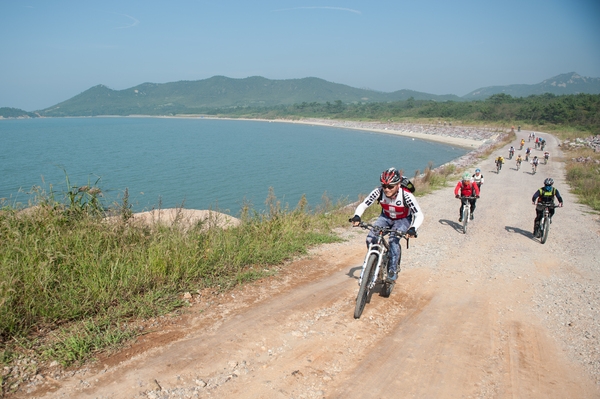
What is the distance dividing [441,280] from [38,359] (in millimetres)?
6121

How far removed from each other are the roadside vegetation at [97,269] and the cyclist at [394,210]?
2.06 meters

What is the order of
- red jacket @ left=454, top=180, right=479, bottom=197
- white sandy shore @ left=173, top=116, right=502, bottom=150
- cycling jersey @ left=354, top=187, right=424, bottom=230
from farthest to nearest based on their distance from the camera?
white sandy shore @ left=173, top=116, right=502, bottom=150 → red jacket @ left=454, top=180, right=479, bottom=197 → cycling jersey @ left=354, top=187, right=424, bottom=230

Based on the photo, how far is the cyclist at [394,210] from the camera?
572 cm

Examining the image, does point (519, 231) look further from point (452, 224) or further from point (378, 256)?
point (378, 256)

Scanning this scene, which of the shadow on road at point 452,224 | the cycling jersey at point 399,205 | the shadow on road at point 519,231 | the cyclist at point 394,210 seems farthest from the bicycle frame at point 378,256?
the shadow on road at point 519,231

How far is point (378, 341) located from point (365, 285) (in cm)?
77

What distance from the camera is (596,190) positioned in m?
18.5

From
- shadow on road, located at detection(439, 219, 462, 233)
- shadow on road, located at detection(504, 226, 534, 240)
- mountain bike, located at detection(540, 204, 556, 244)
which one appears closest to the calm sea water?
shadow on road, located at detection(439, 219, 462, 233)

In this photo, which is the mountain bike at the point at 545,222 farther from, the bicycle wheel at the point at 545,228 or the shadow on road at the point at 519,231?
the shadow on road at the point at 519,231

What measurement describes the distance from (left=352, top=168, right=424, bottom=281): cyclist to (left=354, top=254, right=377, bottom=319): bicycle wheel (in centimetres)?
35

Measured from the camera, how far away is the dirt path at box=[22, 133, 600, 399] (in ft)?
12.6

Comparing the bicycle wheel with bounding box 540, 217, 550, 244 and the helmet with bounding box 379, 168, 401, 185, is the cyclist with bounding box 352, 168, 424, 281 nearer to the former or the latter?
the helmet with bounding box 379, 168, 401, 185

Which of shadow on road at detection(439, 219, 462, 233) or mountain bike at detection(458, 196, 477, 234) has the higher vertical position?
mountain bike at detection(458, 196, 477, 234)

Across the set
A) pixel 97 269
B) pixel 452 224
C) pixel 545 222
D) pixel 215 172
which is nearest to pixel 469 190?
pixel 452 224
